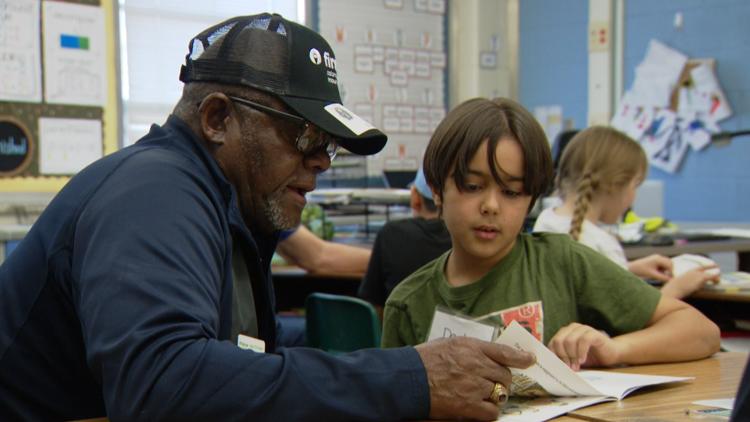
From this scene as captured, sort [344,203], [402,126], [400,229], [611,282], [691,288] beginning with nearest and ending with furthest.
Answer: [611,282] < [691,288] < [400,229] < [344,203] < [402,126]

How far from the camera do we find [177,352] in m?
0.97

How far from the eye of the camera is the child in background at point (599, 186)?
2779 millimetres

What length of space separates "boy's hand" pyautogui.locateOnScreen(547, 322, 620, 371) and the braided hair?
1452 mm

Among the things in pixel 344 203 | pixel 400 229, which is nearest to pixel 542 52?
pixel 344 203

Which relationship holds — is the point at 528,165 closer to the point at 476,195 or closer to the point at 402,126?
the point at 476,195

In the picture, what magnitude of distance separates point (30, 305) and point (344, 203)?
297cm

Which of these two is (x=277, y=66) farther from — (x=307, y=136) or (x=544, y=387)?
(x=544, y=387)

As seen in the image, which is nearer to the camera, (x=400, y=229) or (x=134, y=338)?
(x=134, y=338)

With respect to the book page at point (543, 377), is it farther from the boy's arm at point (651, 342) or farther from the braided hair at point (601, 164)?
the braided hair at point (601, 164)

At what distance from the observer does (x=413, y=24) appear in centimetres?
584

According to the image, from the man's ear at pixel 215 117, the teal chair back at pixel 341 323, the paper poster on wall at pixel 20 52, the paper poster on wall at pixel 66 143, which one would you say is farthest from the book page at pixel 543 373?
the paper poster on wall at pixel 20 52

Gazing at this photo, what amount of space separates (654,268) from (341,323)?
0.99m

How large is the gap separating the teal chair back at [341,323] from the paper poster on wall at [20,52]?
6.10 feet

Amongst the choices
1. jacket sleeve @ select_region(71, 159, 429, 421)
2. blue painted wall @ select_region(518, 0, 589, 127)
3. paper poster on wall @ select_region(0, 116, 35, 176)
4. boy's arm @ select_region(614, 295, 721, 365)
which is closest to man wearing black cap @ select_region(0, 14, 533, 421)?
jacket sleeve @ select_region(71, 159, 429, 421)
